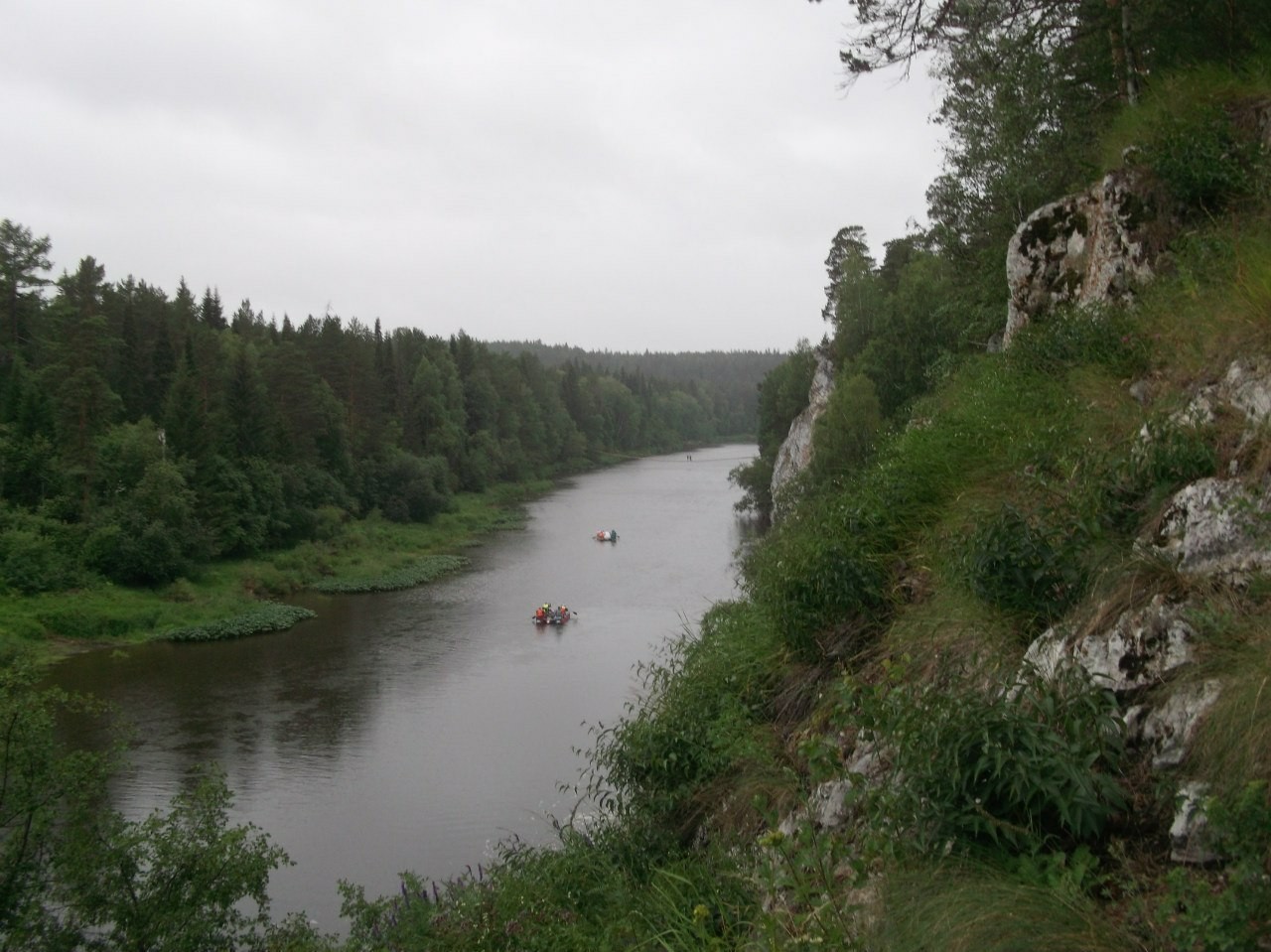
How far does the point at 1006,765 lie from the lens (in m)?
3.69

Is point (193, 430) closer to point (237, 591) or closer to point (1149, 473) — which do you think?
point (237, 591)

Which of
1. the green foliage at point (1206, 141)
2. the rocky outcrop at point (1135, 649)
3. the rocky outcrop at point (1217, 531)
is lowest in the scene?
the rocky outcrop at point (1135, 649)

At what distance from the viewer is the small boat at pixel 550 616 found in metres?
32.2

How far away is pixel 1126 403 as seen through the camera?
626 centimetres

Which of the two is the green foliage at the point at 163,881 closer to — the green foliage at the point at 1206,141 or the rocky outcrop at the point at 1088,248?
the rocky outcrop at the point at 1088,248

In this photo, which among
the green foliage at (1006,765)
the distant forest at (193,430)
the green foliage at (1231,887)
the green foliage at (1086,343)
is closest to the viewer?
the green foliage at (1231,887)

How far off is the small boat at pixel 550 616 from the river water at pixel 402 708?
0.41 metres

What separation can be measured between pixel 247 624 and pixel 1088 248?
30914mm

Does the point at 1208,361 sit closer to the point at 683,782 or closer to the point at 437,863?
the point at 683,782

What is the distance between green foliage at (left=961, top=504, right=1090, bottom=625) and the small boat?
91.0 ft

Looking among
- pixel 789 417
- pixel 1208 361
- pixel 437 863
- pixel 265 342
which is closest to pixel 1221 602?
pixel 1208 361

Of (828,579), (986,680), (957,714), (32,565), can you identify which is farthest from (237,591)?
(957,714)

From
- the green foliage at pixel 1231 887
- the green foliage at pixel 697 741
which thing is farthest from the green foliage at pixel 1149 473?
the green foliage at pixel 697 741

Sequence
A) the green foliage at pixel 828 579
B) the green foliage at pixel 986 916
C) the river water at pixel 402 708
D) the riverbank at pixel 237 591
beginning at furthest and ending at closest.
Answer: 1. the riverbank at pixel 237 591
2. the river water at pixel 402 708
3. the green foliage at pixel 828 579
4. the green foliage at pixel 986 916
